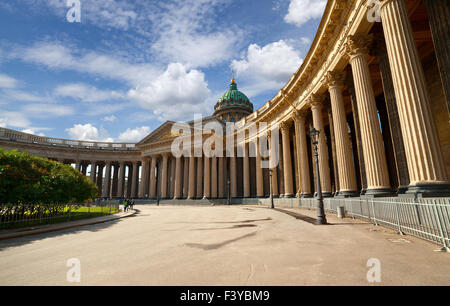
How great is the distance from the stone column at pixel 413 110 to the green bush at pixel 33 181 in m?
21.1

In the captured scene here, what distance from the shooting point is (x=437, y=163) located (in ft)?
30.5

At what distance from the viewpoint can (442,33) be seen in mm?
10805

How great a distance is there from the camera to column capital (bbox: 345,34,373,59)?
14109 mm

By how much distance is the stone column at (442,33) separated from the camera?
34.7ft

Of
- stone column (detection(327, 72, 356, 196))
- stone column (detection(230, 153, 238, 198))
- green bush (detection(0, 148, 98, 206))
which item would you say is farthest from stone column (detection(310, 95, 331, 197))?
stone column (detection(230, 153, 238, 198))

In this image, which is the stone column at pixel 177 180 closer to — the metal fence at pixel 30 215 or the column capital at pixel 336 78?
Result: the metal fence at pixel 30 215

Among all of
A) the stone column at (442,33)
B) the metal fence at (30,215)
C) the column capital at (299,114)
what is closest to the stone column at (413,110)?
the stone column at (442,33)

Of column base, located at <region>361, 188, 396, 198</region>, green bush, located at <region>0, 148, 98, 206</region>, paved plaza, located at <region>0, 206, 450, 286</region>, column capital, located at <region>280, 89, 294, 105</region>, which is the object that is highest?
column capital, located at <region>280, 89, 294, 105</region>

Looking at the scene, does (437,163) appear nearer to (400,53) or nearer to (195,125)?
(400,53)

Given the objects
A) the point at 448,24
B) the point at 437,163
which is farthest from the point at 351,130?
the point at 437,163

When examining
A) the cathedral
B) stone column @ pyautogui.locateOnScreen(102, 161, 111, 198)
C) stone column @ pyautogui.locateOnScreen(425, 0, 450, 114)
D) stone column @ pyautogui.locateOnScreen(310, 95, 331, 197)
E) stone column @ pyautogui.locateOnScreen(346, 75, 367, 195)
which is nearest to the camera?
the cathedral

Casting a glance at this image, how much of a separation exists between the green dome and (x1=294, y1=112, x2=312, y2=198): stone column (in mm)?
55853

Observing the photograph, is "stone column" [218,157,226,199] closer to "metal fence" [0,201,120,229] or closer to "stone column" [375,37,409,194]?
"metal fence" [0,201,120,229]

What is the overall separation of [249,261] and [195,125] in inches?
1881
